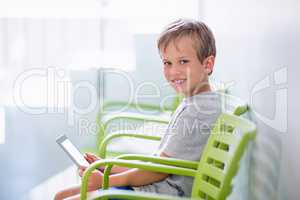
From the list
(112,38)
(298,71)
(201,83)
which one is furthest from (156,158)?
(112,38)

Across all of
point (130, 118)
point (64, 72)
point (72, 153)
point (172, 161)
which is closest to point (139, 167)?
point (172, 161)

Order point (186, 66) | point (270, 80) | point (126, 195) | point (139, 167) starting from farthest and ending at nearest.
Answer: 1. point (186, 66)
2. point (270, 80)
3. point (139, 167)
4. point (126, 195)

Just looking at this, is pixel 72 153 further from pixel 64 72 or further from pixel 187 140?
pixel 64 72

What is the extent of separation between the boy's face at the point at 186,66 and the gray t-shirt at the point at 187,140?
3.5 inches

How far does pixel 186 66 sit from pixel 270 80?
0.25 meters

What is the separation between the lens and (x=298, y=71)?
111cm

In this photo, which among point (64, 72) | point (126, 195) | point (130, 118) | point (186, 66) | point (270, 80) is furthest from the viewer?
point (64, 72)

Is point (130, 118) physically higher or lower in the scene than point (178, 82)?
lower

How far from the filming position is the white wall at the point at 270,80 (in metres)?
1.17

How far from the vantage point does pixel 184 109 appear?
1386mm

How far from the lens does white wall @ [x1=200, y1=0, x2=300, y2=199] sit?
3.83 feet

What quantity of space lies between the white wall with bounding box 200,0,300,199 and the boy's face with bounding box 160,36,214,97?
0.50 feet

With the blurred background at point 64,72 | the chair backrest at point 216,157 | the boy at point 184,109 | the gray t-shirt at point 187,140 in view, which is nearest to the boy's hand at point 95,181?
the boy at point 184,109

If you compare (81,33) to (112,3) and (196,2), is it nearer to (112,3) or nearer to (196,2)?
(112,3)
